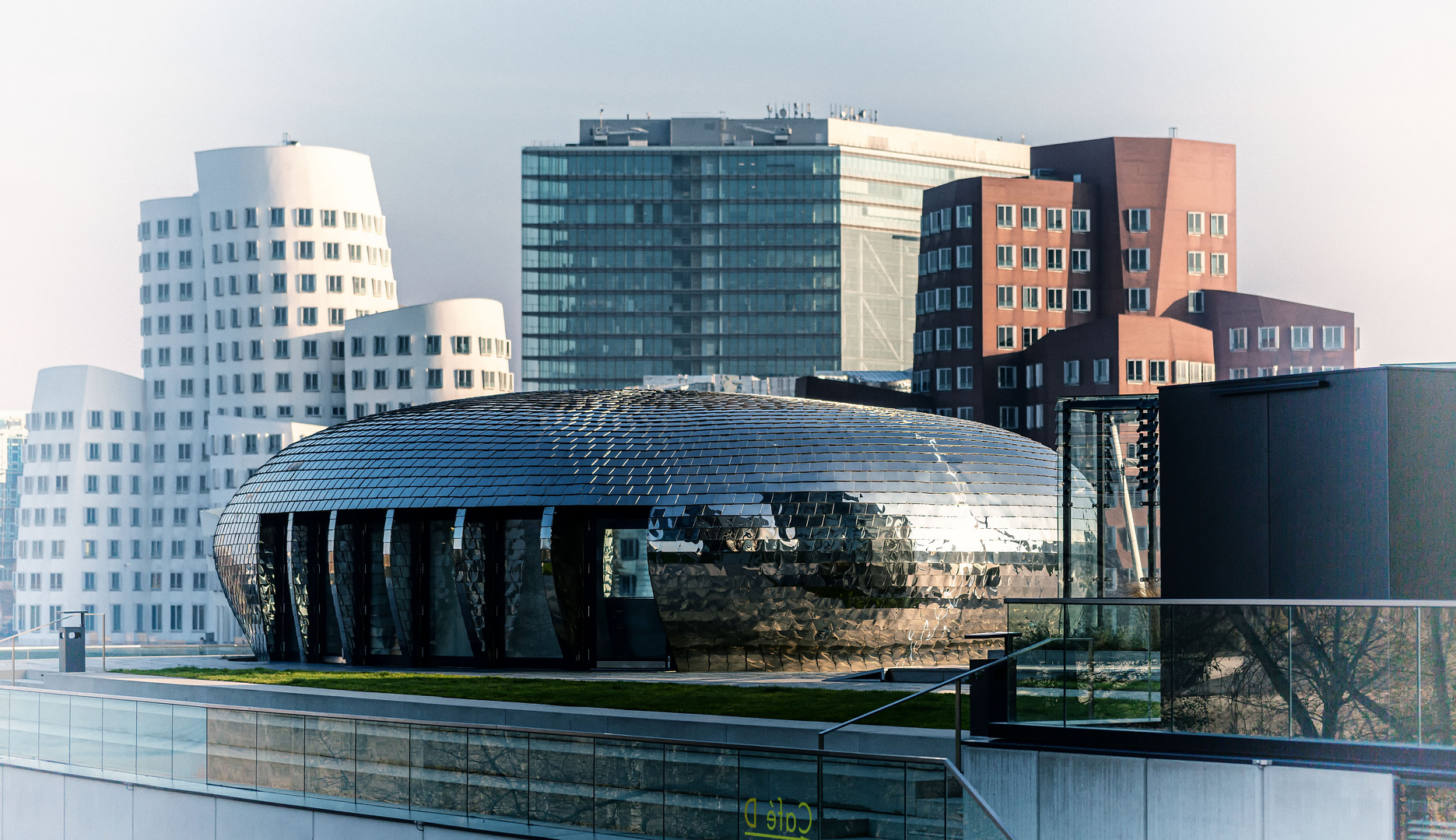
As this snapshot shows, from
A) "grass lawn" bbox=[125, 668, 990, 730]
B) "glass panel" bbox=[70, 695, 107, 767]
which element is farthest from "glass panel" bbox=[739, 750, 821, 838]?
"glass panel" bbox=[70, 695, 107, 767]

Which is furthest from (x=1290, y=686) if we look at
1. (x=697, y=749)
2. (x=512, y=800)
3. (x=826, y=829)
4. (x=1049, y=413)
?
(x=1049, y=413)

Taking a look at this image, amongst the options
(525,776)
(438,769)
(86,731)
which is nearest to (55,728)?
(86,731)

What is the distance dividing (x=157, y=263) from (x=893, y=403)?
77.7 m

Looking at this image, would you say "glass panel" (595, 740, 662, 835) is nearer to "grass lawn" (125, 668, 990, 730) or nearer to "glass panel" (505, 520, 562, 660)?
"grass lawn" (125, 668, 990, 730)

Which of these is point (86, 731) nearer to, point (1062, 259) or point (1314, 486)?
point (1314, 486)

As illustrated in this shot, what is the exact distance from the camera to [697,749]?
63.0 feet

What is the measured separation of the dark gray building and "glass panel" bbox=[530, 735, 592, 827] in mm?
7808

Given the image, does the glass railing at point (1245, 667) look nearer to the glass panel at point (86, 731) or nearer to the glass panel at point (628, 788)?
the glass panel at point (628, 788)

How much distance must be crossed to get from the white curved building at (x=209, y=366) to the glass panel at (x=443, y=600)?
311 feet

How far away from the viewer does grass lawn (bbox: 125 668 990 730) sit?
25.5m

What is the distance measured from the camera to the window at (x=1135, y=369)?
324 ft

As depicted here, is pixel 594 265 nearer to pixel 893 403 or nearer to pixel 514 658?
pixel 893 403

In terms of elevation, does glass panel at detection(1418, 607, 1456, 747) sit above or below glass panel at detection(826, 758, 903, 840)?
above

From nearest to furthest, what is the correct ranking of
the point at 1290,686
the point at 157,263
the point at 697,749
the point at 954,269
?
the point at 1290,686 < the point at 697,749 < the point at 954,269 < the point at 157,263
